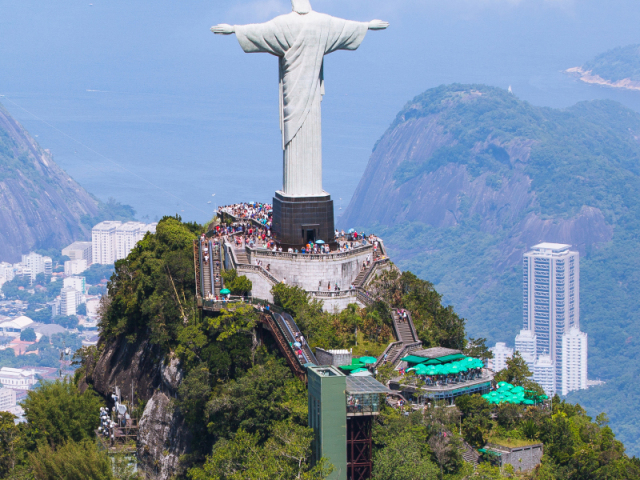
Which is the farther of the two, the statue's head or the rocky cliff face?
the statue's head

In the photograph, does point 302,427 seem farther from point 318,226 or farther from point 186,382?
point 318,226

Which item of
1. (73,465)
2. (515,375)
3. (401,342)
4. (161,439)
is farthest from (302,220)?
(73,465)

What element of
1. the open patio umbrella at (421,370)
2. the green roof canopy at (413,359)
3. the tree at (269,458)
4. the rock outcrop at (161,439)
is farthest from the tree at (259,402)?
the green roof canopy at (413,359)

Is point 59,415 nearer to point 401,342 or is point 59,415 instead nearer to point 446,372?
point 401,342

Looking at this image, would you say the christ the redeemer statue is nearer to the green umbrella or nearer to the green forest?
the green forest

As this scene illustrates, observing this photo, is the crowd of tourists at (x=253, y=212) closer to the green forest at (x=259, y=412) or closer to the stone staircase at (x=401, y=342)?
the green forest at (x=259, y=412)

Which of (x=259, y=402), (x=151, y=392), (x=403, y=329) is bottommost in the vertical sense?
(x=151, y=392)

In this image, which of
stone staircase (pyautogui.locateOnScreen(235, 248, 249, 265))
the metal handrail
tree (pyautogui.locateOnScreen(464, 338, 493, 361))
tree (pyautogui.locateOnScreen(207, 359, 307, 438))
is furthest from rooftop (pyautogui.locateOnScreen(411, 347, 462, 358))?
stone staircase (pyautogui.locateOnScreen(235, 248, 249, 265))
